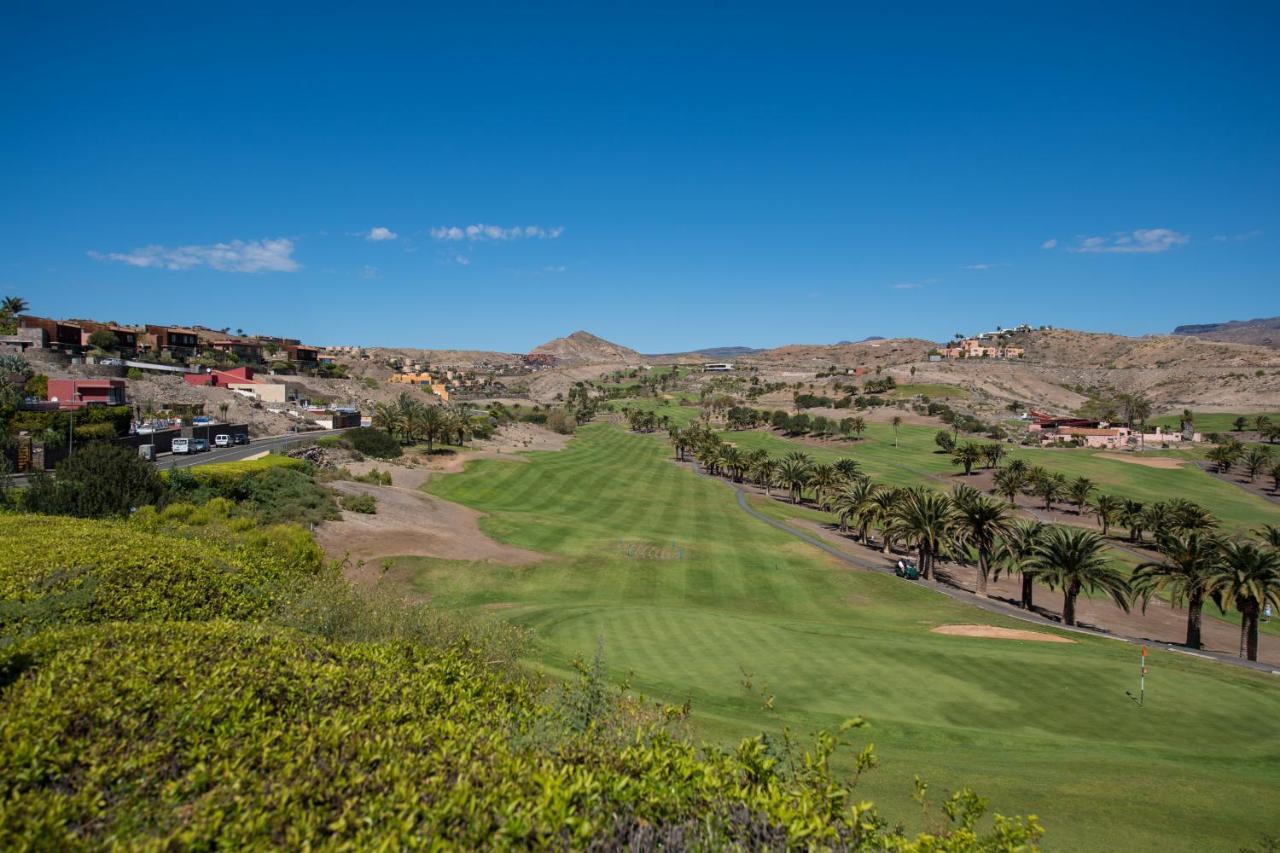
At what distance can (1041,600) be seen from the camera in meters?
47.2

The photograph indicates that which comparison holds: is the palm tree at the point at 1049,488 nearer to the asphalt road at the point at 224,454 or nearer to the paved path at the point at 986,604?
the paved path at the point at 986,604

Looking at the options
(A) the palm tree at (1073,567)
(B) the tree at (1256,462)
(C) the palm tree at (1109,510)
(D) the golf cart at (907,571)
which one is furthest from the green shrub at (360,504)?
(B) the tree at (1256,462)

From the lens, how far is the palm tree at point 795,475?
3305 inches

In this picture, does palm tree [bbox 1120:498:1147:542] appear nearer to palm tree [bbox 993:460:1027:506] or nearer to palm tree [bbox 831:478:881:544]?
palm tree [bbox 993:460:1027:506]

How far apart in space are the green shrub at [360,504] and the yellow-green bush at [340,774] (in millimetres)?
38927

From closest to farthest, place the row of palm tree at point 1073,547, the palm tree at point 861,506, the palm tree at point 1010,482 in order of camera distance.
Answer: the row of palm tree at point 1073,547 → the palm tree at point 861,506 → the palm tree at point 1010,482

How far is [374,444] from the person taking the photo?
258 ft

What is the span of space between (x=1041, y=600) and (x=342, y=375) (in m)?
151

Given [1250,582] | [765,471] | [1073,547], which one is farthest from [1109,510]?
[1250,582]

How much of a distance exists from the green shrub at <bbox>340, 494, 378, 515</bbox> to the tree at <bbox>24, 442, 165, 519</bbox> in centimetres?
1204

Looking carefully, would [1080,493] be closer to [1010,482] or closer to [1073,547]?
[1010,482]

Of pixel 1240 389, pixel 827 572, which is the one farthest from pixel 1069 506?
pixel 1240 389

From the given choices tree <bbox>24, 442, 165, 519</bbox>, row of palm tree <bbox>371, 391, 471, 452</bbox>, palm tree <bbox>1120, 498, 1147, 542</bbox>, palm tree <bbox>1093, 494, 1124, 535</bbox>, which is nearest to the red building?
row of palm tree <bbox>371, 391, 471, 452</bbox>

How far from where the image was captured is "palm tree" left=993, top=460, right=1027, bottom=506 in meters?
83.2
